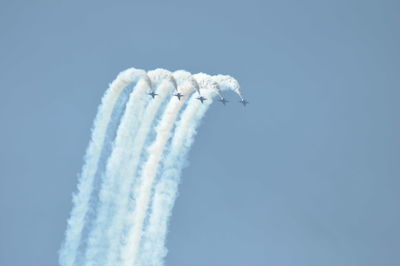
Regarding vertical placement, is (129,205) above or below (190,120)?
below

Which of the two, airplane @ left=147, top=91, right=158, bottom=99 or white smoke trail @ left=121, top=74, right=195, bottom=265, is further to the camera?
white smoke trail @ left=121, top=74, right=195, bottom=265

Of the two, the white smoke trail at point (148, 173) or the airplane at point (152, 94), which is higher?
the airplane at point (152, 94)

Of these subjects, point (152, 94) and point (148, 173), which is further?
point (148, 173)

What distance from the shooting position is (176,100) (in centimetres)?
10462

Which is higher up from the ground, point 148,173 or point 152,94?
point 152,94

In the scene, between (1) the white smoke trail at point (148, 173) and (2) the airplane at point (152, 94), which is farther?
(1) the white smoke trail at point (148, 173)

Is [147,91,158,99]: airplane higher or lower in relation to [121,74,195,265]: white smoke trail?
higher

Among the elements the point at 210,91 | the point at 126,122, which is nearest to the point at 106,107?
the point at 126,122

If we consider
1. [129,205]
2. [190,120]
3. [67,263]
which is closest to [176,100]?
[190,120]

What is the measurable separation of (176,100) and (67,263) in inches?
614

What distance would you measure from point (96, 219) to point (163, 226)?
5.36 metres

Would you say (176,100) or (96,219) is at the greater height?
(176,100)

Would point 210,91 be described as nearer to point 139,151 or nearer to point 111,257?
point 139,151

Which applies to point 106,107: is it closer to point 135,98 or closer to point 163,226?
point 135,98
